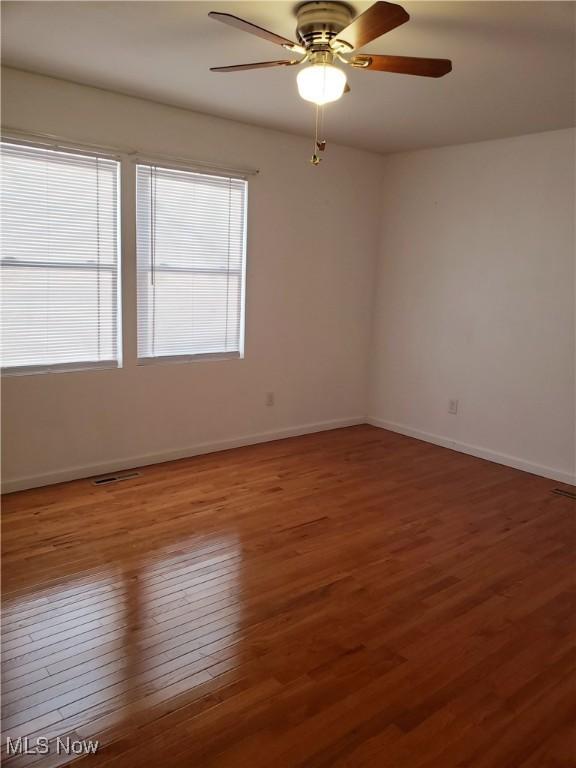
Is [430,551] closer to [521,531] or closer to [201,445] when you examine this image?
[521,531]

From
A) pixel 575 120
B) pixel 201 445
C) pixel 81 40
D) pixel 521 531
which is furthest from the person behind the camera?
pixel 201 445

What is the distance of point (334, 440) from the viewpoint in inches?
200

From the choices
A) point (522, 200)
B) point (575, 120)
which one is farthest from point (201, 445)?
point (575, 120)

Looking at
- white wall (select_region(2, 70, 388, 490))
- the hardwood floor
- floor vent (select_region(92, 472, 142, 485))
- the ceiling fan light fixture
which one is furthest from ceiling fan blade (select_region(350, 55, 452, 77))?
floor vent (select_region(92, 472, 142, 485))

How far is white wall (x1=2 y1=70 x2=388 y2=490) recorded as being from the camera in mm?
3627

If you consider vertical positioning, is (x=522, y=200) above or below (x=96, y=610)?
above

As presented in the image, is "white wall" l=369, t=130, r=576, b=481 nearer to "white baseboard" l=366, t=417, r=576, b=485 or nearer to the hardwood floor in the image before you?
"white baseboard" l=366, t=417, r=576, b=485

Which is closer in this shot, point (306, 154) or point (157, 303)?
point (157, 303)

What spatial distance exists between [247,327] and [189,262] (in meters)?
0.72

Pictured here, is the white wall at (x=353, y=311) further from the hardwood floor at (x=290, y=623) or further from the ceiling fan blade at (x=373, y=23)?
the ceiling fan blade at (x=373, y=23)

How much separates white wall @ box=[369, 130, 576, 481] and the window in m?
2.65

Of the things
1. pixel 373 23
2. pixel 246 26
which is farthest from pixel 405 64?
pixel 246 26

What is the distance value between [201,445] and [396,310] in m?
2.26

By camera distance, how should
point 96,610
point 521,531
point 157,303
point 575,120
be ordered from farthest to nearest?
point 157,303 → point 575,120 → point 521,531 → point 96,610
